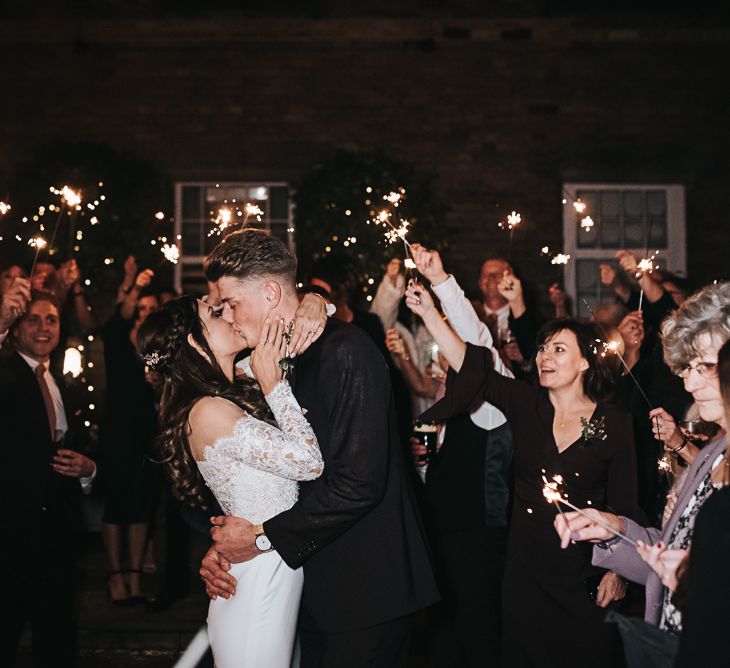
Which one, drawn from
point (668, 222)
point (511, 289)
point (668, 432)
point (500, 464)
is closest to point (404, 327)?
point (511, 289)

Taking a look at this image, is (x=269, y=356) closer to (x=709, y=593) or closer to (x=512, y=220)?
(x=709, y=593)

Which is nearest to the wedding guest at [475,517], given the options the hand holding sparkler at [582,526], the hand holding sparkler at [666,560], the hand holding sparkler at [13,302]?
the hand holding sparkler at [582,526]

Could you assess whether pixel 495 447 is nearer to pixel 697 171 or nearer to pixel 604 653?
pixel 604 653

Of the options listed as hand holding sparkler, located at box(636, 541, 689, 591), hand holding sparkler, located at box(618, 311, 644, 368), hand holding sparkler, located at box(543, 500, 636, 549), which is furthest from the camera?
hand holding sparkler, located at box(618, 311, 644, 368)

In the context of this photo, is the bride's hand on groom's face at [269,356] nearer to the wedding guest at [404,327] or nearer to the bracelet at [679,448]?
the bracelet at [679,448]

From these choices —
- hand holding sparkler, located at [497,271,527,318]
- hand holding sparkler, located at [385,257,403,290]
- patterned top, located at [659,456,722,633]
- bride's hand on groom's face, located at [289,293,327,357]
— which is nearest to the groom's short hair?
bride's hand on groom's face, located at [289,293,327,357]

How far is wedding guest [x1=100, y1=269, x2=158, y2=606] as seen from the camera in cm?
600

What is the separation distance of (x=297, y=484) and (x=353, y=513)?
347mm

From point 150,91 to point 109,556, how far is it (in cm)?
546

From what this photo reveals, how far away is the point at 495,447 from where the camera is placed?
451 centimetres

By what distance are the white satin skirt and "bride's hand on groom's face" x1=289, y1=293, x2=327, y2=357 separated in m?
0.67

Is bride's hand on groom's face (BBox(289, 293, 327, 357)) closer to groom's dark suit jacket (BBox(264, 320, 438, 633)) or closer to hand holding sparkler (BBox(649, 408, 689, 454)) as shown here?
groom's dark suit jacket (BBox(264, 320, 438, 633))

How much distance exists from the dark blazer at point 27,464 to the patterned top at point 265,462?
4.85 ft

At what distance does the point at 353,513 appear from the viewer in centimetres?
273
